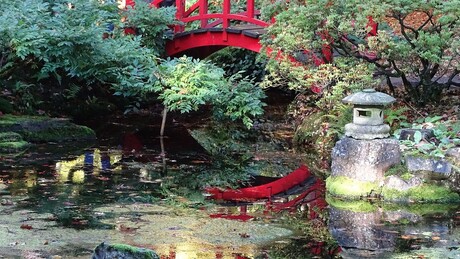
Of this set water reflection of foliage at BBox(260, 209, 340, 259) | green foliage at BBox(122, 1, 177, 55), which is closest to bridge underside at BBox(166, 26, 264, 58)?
green foliage at BBox(122, 1, 177, 55)

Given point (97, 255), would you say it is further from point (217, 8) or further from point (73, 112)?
point (217, 8)

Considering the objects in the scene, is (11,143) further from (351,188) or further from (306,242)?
(306,242)

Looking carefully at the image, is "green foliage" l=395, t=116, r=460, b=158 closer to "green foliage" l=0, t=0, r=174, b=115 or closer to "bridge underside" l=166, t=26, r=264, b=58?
"bridge underside" l=166, t=26, r=264, b=58

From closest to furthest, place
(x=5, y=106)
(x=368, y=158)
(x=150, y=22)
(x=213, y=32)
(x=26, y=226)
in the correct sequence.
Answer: (x=26, y=226), (x=368, y=158), (x=5, y=106), (x=213, y=32), (x=150, y=22)

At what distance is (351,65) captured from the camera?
15266mm

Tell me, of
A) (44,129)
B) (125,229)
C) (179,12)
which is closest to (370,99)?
(125,229)

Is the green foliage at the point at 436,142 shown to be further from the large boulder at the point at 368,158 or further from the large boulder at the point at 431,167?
the large boulder at the point at 368,158

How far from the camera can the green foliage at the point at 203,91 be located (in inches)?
652

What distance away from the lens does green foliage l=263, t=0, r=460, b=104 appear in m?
14.1

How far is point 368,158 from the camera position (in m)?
11.6

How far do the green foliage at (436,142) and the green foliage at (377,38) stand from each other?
4.99 feet

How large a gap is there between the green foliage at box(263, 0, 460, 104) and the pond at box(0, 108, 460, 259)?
2.23 meters

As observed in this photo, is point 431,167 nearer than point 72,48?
Yes

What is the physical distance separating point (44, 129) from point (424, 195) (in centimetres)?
795
